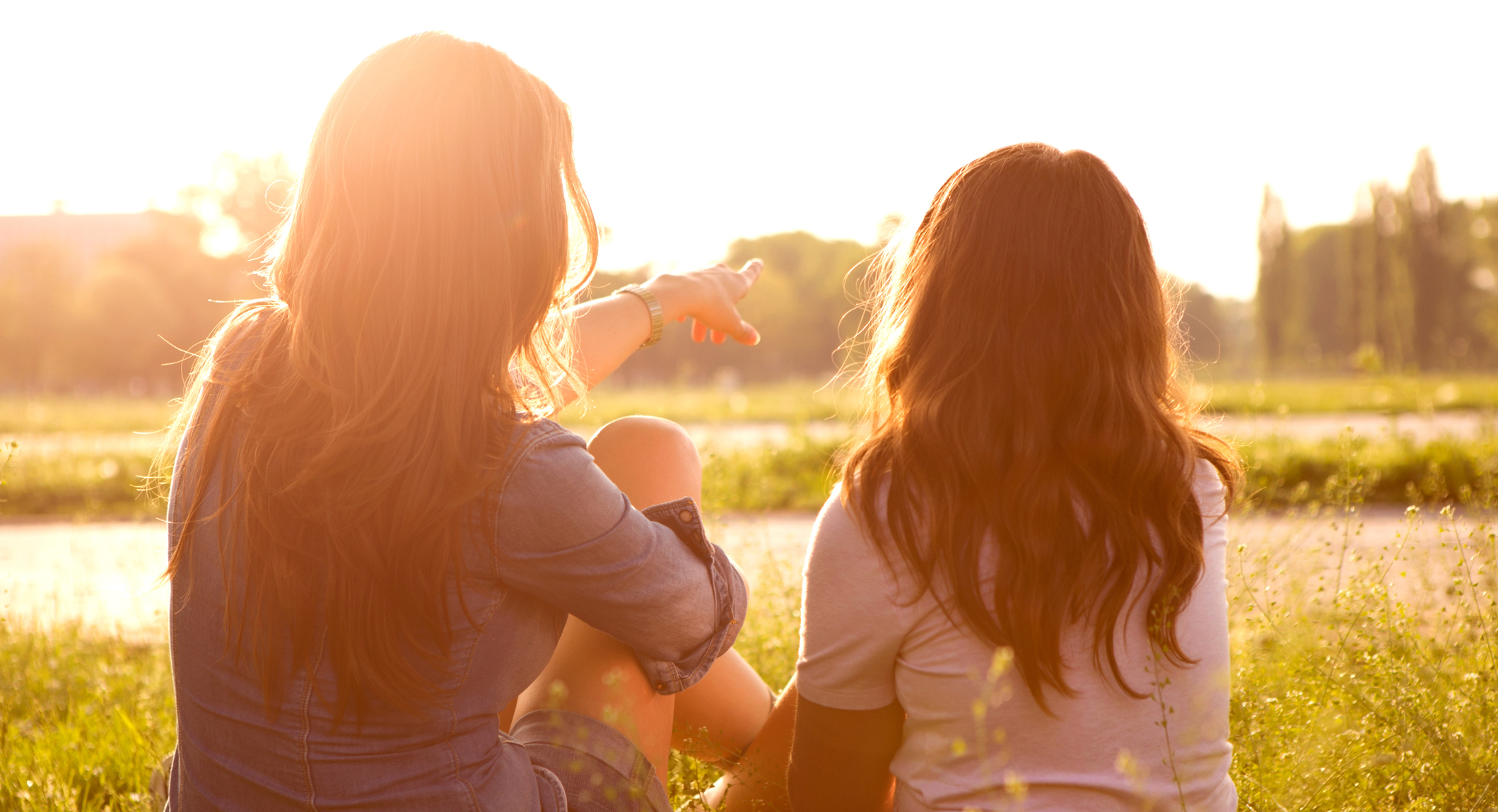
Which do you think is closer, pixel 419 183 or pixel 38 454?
pixel 419 183

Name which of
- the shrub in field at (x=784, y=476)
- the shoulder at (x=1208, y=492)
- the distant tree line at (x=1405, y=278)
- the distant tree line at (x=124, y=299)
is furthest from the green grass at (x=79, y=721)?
the distant tree line at (x=124, y=299)

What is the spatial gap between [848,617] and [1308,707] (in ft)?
4.62

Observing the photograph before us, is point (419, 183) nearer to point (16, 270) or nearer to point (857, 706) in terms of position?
point (857, 706)

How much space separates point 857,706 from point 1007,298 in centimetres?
65

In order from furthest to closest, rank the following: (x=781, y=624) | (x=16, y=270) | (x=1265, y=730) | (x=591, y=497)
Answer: (x=16, y=270) → (x=781, y=624) → (x=1265, y=730) → (x=591, y=497)

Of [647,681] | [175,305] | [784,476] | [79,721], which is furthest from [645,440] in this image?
[175,305]

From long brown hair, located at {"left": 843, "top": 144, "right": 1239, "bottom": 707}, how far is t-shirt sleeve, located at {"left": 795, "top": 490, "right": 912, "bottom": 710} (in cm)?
4

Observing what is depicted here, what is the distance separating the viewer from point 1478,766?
1.90 metres

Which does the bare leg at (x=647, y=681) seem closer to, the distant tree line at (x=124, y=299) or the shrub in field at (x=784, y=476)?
the shrub in field at (x=784, y=476)

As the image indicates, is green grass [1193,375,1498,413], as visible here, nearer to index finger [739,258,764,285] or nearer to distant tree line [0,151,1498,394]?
index finger [739,258,764,285]

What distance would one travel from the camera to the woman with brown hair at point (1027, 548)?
1340 mm

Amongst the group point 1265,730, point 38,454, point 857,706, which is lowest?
point 38,454

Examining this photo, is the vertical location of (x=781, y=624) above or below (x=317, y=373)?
below

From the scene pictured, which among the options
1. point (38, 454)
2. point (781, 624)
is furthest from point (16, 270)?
point (781, 624)
